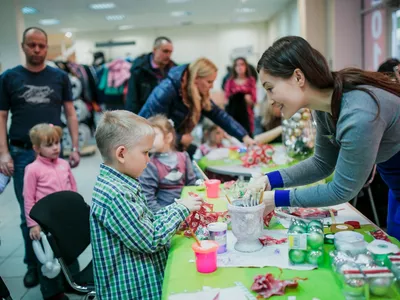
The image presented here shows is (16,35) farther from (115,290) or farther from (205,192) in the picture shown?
(115,290)

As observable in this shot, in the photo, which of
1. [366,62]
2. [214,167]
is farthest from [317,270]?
[366,62]

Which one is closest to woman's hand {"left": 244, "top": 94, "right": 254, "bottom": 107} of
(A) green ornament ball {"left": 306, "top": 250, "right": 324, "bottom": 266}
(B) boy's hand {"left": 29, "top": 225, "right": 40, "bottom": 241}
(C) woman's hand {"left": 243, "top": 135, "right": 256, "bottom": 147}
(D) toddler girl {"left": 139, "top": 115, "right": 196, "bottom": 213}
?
(C) woman's hand {"left": 243, "top": 135, "right": 256, "bottom": 147}

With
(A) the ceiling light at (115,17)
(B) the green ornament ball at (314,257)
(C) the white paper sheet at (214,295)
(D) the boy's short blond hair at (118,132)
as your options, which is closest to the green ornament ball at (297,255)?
(B) the green ornament ball at (314,257)

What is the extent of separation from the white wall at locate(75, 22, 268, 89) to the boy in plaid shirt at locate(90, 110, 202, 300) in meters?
13.3

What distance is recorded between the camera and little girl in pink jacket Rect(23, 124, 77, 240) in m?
2.86

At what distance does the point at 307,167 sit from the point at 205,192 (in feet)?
2.35

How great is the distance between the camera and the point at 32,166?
289 cm

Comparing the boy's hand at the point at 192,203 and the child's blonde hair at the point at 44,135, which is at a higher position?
the child's blonde hair at the point at 44,135

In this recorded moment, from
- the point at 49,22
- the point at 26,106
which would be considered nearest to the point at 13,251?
the point at 26,106

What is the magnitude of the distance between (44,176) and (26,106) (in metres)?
0.65

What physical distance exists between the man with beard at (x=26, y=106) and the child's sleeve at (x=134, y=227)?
186 centimetres

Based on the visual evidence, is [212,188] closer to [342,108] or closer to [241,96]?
[342,108]

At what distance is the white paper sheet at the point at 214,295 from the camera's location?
122 centimetres

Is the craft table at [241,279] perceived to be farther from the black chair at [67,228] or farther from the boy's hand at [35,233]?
the boy's hand at [35,233]
